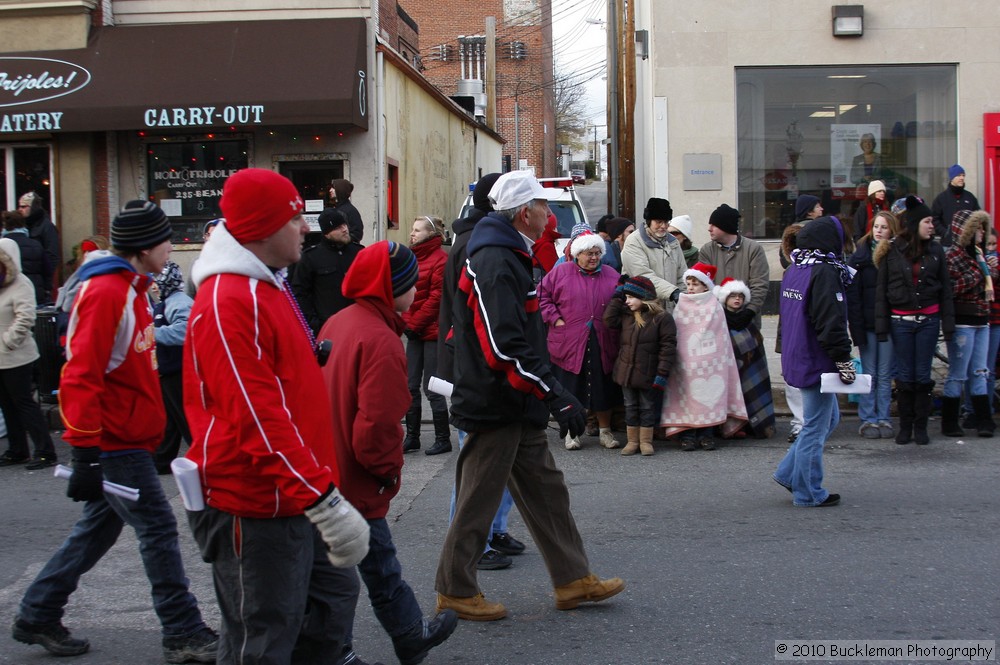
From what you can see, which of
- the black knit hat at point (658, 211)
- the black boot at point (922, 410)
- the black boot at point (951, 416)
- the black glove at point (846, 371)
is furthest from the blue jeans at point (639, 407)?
the black boot at point (951, 416)

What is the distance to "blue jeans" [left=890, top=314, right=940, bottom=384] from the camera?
8.87 meters

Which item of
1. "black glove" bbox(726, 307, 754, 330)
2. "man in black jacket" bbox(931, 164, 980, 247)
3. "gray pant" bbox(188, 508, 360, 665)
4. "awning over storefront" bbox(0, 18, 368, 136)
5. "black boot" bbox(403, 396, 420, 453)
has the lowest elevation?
"black boot" bbox(403, 396, 420, 453)

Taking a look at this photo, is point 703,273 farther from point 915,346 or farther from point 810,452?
point 810,452

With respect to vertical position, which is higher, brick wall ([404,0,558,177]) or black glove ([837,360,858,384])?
brick wall ([404,0,558,177])

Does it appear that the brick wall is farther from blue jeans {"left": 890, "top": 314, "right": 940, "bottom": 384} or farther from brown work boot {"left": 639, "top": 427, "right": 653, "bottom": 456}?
brown work boot {"left": 639, "top": 427, "right": 653, "bottom": 456}

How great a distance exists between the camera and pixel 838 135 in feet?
51.0

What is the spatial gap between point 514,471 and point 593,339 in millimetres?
4375

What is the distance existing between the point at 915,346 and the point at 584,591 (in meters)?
5.21

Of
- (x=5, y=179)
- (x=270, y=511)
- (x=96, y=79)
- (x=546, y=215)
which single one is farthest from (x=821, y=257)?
(x=5, y=179)

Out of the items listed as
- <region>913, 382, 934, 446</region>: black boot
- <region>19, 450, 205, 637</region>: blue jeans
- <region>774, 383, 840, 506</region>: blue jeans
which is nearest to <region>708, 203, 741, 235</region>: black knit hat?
<region>913, 382, 934, 446</region>: black boot

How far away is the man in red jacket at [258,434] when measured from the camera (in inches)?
122

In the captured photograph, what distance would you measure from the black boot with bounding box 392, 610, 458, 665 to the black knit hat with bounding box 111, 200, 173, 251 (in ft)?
6.69

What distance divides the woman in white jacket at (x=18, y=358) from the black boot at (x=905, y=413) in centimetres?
737

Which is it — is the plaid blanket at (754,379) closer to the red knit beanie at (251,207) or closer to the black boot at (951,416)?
the black boot at (951,416)
